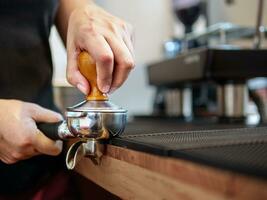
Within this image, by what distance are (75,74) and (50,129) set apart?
0.23ft

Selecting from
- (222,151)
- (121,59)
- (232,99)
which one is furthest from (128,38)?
(232,99)

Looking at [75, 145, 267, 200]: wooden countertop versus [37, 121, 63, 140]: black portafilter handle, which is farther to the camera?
[37, 121, 63, 140]: black portafilter handle

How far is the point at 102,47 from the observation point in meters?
0.40

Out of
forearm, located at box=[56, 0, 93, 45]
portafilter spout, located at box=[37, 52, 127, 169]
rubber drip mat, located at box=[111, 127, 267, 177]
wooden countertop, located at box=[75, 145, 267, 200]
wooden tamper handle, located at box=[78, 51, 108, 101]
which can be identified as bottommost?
wooden countertop, located at box=[75, 145, 267, 200]

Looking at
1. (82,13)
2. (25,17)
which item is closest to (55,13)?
(25,17)

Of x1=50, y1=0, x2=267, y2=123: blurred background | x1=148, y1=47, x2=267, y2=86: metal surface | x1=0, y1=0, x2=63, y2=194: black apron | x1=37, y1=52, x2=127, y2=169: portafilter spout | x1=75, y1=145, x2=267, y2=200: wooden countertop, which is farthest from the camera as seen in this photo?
x1=50, y1=0, x2=267, y2=123: blurred background

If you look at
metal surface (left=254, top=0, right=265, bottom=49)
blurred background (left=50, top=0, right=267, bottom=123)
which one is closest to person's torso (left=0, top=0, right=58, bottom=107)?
metal surface (left=254, top=0, right=265, bottom=49)

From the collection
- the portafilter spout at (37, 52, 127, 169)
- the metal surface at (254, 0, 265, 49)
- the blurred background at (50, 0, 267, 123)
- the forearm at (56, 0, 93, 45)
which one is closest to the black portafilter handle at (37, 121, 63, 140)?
the portafilter spout at (37, 52, 127, 169)

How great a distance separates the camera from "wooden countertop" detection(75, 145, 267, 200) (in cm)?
22

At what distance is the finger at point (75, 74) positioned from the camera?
1.41 ft

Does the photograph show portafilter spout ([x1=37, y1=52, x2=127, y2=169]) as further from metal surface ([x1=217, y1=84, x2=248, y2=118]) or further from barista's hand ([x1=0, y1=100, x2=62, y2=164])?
metal surface ([x1=217, y1=84, x2=248, y2=118])

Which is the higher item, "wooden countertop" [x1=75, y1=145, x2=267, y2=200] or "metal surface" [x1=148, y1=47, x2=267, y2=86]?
"metal surface" [x1=148, y1=47, x2=267, y2=86]

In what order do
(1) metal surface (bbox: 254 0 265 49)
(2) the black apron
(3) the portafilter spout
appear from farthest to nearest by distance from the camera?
1. (1) metal surface (bbox: 254 0 265 49)
2. (2) the black apron
3. (3) the portafilter spout

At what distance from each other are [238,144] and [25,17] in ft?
1.36
